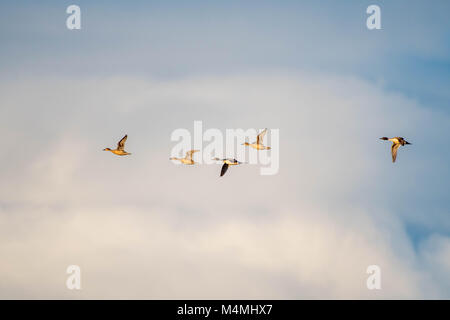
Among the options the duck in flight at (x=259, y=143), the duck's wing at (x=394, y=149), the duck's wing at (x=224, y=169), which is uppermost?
the duck in flight at (x=259, y=143)

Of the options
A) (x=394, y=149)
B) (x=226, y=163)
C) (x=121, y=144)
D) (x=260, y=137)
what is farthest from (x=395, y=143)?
(x=121, y=144)

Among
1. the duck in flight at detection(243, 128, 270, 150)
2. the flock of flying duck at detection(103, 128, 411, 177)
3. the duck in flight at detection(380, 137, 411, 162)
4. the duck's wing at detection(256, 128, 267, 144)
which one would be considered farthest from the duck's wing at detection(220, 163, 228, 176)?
the duck in flight at detection(380, 137, 411, 162)

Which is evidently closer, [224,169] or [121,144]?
[121,144]

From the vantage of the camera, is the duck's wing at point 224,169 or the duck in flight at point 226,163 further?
the duck's wing at point 224,169

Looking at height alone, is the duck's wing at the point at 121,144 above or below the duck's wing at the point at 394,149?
above

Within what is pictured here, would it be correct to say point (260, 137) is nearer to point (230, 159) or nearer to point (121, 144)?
point (230, 159)

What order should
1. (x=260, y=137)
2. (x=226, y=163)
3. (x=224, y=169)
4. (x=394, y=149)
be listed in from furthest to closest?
(x=226, y=163) → (x=224, y=169) → (x=260, y=137) → (x=394, y=149)

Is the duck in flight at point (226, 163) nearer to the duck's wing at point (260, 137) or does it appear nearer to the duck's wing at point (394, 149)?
the duck's wing at point (260, 137)

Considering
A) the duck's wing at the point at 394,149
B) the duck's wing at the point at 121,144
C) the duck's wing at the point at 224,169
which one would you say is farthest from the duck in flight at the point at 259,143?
the duck's wing at the point at 121,144

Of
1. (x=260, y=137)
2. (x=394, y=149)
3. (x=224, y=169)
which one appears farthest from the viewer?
(x=224, y=169)

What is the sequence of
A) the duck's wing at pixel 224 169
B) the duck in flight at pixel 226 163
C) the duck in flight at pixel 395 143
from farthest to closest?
the duck's wing at pixel 224 169, the duck in flight at pixel 226 163, the duck in flight at pixel 395 143
